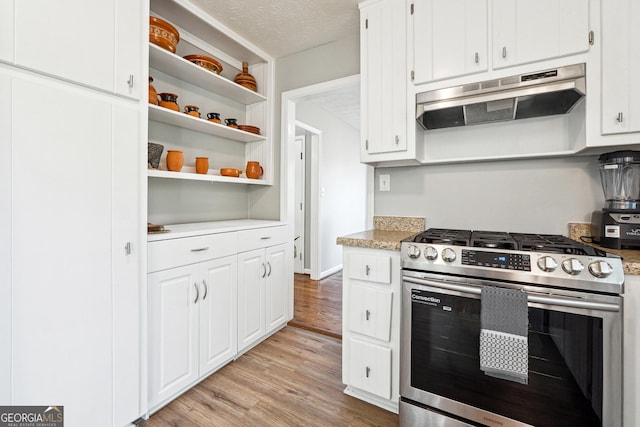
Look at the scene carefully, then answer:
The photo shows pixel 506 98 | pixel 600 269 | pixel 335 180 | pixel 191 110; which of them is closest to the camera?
pixel 600 269

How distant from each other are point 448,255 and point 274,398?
1.35 metres

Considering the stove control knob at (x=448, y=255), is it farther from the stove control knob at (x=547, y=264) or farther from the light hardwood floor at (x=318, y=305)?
the light hardwood floor at (x=318, y=305)

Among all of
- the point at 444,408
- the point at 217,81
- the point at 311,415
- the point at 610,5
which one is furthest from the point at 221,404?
the point at 610,5

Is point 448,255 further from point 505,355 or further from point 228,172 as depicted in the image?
point 228,172

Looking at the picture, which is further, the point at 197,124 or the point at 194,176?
the point at 197,124

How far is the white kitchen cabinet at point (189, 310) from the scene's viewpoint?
1.61m

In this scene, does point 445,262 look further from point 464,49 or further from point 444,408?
point 464,49

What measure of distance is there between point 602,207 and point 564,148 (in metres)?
0.40

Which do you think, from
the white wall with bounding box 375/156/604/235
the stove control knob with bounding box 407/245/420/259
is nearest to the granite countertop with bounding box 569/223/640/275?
the white wall with bounding box 375/156/604/235

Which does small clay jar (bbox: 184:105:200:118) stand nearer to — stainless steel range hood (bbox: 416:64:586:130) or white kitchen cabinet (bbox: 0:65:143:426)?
white kitchen cabinet (bbox: 0:65:143:426)

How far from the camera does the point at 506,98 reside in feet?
5.20

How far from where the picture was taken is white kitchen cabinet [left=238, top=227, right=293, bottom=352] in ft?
7.17

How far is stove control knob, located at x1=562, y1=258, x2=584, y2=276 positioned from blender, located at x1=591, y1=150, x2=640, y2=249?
483 mm

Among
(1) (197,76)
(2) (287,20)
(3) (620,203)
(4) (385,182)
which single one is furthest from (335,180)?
(3) (620,203)
